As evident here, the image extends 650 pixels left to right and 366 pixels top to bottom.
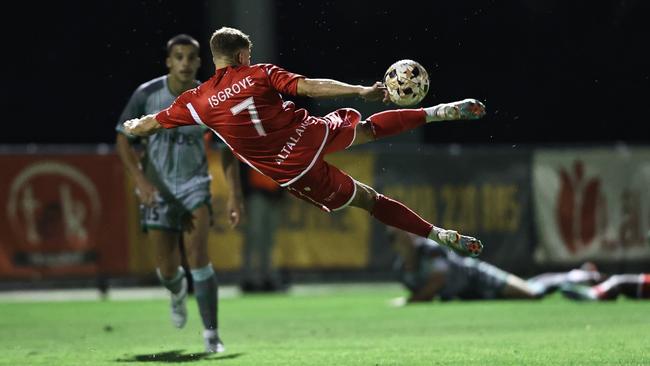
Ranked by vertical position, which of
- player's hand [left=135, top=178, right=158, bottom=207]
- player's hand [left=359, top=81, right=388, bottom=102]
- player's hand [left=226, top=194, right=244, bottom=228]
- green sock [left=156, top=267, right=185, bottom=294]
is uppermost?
player's hand [left=359, top=81, right=388, bottom=102]

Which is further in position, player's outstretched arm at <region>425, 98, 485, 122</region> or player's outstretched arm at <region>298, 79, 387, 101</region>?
player's outstretched arm at <region>425, 98, 485, 122</region>

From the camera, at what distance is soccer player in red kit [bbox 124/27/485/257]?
9.23m

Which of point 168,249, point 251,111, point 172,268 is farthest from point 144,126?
point 172,268

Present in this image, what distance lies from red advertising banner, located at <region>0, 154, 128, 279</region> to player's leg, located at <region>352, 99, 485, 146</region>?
9.92m

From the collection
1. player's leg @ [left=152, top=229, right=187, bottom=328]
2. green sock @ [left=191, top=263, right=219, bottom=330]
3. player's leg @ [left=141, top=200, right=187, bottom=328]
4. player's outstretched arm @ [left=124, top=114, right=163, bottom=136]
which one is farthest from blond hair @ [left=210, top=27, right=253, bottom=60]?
player's leg @ [left=152, top=229, right=187, bottom=328]

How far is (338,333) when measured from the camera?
12.3 meters

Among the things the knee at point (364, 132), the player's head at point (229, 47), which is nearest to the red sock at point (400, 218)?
the knee at point (364, 132)

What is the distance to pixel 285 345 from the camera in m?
11.0

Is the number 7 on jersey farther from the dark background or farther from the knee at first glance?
the dark background

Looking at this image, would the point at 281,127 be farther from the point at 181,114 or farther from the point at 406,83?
the point at 406,83

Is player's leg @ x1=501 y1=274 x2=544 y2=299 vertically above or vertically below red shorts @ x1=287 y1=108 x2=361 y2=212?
below

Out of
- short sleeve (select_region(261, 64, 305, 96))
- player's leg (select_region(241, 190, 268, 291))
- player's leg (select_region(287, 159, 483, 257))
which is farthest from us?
player's leg (select_region(241, 190, 268, 291))

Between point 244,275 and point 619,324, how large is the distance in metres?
8.01

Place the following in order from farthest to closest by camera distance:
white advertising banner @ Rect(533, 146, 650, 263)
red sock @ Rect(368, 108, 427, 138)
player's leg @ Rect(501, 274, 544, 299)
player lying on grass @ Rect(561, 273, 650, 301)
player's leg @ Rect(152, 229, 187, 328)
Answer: white advertising banner @ Rect(533, 146, 650, 263) < player's leg @ Rect(501, 274, 544, 299) < player lying on grass @ Rect(561, 273, 650, 301) < player's leg @ Rect(152, 229, 187, 328) < red sock @ Rect(368, 108, 427, 138)
